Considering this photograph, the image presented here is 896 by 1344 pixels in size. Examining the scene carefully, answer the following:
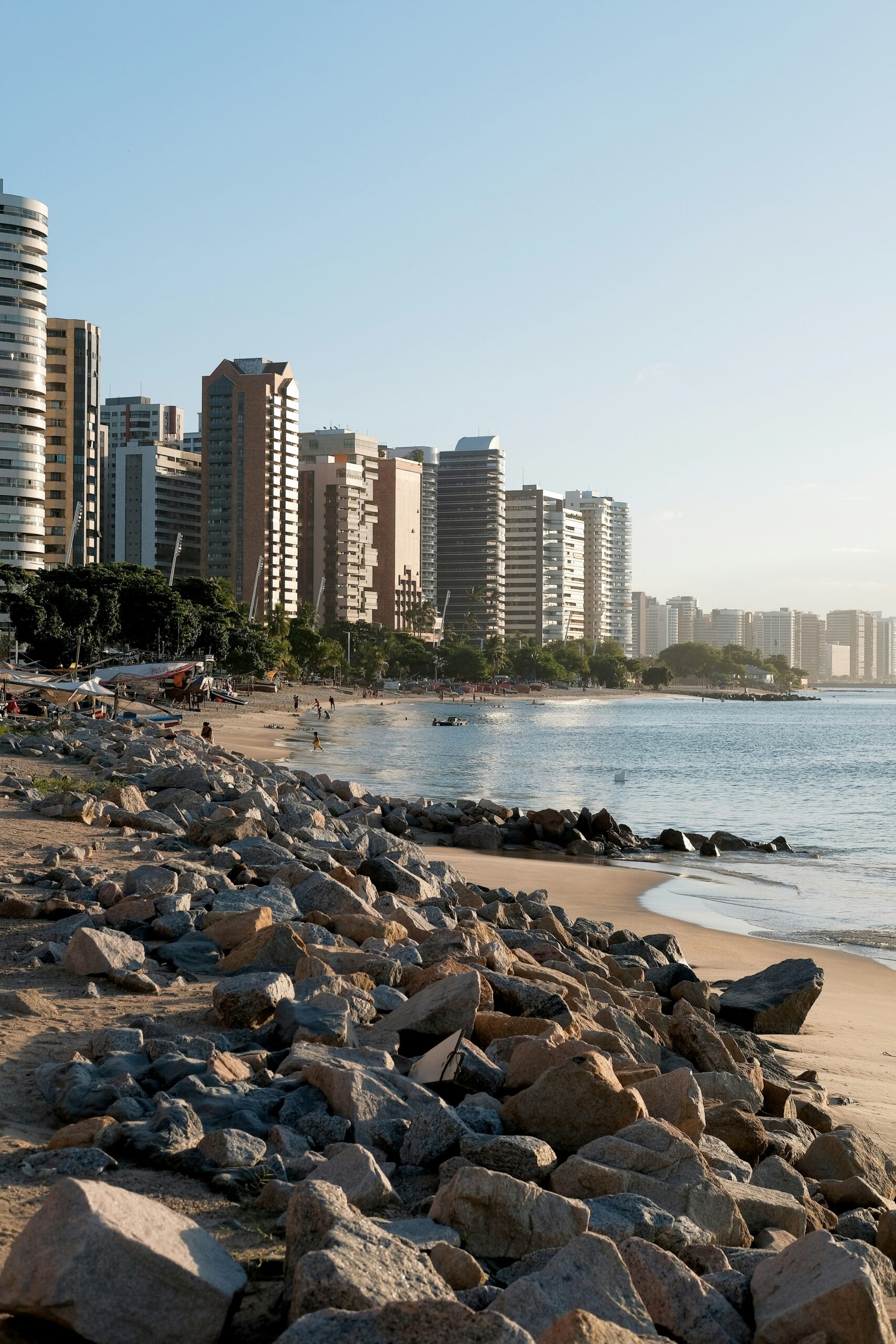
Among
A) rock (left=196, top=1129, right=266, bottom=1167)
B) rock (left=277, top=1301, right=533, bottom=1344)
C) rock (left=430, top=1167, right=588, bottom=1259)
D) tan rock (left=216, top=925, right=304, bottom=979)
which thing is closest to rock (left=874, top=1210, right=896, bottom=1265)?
rock (left=430, top=1167, right=588, bottom=1259)

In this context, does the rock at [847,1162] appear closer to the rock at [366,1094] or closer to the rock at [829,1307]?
the rock at [366,1094]

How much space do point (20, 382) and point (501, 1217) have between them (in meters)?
133

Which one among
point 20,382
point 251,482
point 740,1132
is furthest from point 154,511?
point 740,1132

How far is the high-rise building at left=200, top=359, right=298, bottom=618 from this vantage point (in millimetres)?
188000

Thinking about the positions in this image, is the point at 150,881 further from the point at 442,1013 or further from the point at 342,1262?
the point at 342,1262

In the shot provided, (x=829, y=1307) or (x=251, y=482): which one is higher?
(x=251, y=482)

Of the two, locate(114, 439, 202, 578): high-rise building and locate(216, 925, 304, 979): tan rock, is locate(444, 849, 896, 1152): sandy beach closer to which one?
locate(216, 925, 304, 979): tan rock

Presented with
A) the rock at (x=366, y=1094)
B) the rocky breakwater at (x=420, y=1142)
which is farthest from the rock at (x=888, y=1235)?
the rock at (x=366, y=1094)

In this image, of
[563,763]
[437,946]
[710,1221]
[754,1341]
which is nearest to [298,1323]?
[754,1341]

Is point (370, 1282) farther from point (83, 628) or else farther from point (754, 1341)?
point (83, 628)

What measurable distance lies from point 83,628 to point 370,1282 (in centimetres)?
9099

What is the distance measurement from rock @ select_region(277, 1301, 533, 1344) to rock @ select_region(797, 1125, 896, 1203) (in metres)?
3.64

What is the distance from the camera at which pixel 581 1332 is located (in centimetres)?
345

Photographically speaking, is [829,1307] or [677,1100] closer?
[829,1307]
